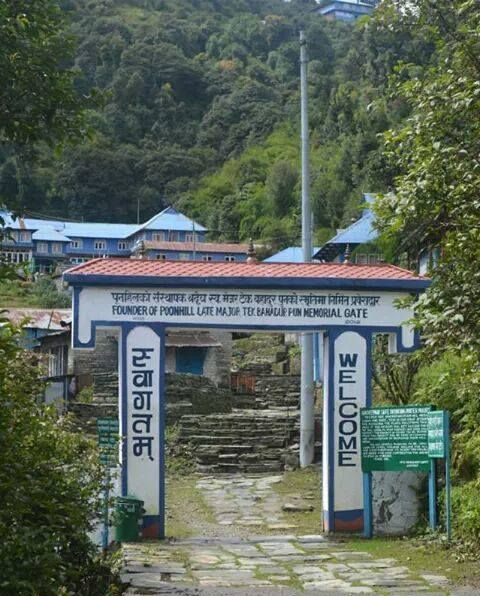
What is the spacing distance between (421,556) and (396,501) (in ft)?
5.87

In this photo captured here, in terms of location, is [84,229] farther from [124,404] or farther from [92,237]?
[124,404]

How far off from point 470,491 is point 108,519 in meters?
4.57

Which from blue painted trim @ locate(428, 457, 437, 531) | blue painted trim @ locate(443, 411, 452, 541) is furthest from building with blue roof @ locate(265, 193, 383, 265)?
blue painted trim @ locate(443, 411, 452, 541)

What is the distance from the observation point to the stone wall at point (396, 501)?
46.0 ft

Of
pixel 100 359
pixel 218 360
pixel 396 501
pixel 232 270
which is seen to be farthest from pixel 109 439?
pixel 218 360

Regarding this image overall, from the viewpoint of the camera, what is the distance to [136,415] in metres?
14.2

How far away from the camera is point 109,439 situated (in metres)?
12.3

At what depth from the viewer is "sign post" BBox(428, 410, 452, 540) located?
1282 cm

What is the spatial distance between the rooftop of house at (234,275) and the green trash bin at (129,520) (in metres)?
2.83

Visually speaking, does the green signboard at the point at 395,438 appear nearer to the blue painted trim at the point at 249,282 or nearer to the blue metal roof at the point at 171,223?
the blue painted trim at the point at 249,282

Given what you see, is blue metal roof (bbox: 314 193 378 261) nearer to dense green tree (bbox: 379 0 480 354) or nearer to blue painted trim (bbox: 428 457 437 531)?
blue painted trim (bbox: 428 457 437 531)

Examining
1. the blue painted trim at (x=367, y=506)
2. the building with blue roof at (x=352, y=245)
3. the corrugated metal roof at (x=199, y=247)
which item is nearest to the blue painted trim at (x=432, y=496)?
the blue painted trim at (x=367, y=506)

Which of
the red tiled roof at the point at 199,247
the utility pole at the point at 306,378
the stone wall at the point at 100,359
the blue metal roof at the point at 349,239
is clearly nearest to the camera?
the utility pole at the point at 306,378

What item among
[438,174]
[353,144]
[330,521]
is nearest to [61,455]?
[438,174]
